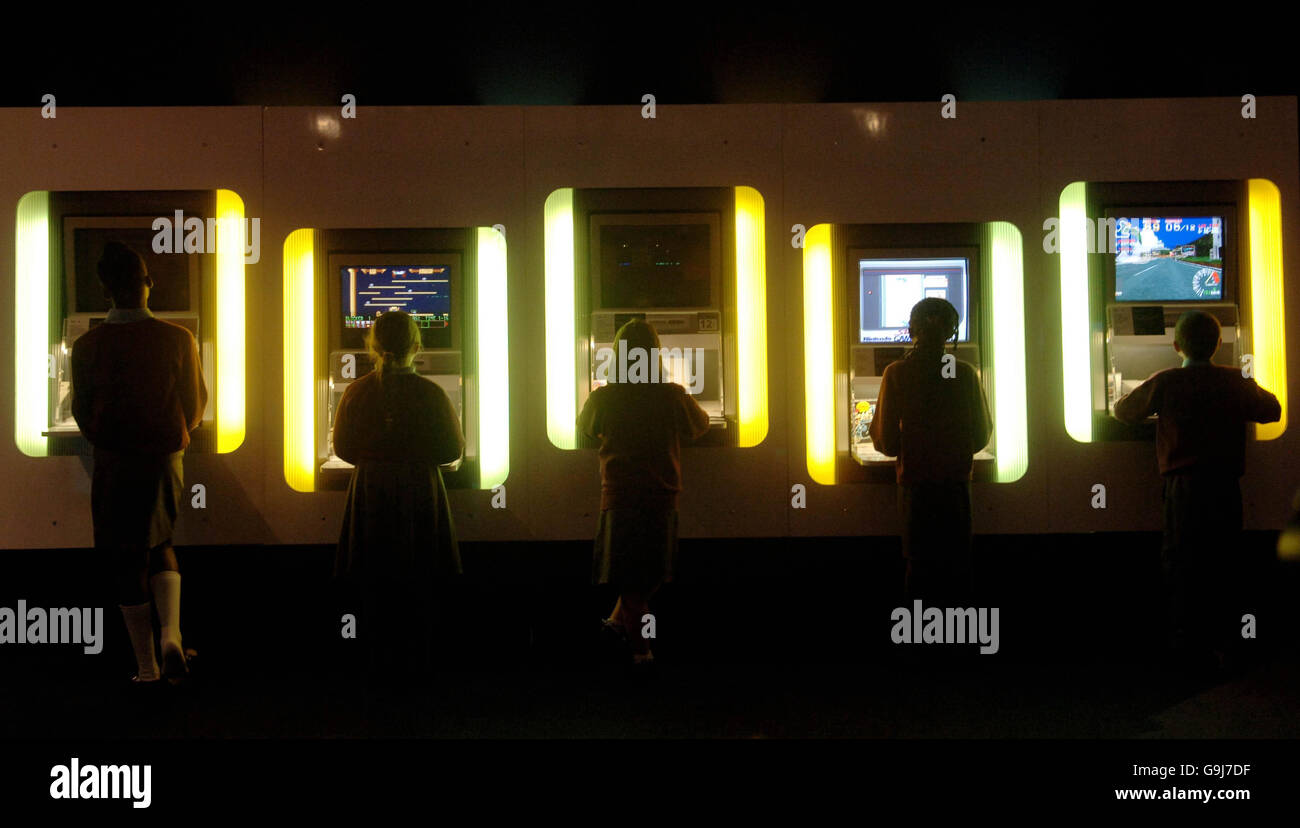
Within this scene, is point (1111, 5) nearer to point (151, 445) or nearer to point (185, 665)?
point (151, 445)

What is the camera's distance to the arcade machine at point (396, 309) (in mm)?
4062

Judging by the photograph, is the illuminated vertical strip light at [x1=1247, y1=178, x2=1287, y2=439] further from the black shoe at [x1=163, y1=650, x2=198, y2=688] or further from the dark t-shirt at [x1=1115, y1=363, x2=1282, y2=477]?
the black shoe at [x1=163, y1=650, x2=198, y2=688]

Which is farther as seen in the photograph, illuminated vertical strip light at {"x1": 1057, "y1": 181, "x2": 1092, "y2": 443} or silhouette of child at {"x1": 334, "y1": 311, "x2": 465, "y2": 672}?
illuminated vertical strip light at {"x1": 1057, "y1": 181, "x2": 1092, "y2": 443}

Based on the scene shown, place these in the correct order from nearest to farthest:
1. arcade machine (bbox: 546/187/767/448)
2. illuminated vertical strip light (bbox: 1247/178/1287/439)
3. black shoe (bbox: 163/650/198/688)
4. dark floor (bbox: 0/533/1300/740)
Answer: black shoe (bbox: 163/650/198/688), dark floor (bbox: 0/533/1300/740), arcade machine (bbox: 546/187/767/448), illuminated vertical strip light (bbox: 1247/178/1287/439)

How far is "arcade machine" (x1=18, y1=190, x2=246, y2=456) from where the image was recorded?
13.4ft

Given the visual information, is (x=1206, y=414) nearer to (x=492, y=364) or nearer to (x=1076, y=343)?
(x=1076, y=343)

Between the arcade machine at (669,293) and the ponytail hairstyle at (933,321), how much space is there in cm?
70

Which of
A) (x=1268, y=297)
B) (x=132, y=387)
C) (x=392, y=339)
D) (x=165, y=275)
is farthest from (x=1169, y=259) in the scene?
(x=165, y=275)

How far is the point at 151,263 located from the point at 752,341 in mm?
2554

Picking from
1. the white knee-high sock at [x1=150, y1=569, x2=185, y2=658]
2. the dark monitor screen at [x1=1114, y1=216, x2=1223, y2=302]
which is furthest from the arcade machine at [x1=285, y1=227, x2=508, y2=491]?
the dark monitor screen at [x1=1114, y1=216, x2=1223, y2=302]

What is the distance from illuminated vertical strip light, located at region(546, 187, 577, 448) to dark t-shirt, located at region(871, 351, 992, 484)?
1.32 m

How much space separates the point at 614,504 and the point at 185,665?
168 cm
